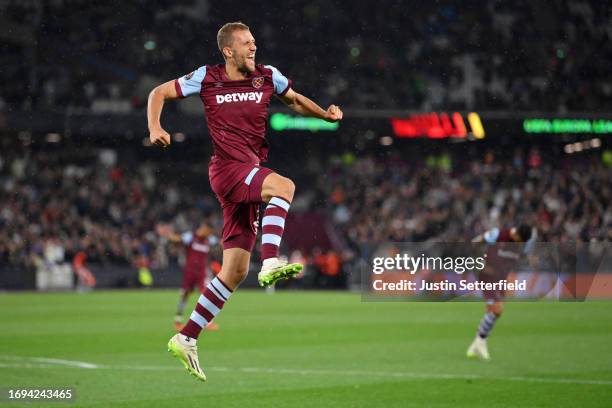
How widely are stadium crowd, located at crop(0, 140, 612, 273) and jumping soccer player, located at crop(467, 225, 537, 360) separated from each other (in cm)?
1892

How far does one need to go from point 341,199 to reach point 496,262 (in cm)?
2770

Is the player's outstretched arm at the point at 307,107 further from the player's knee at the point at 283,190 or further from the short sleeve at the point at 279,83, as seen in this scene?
the player's knee at the point at 283,190

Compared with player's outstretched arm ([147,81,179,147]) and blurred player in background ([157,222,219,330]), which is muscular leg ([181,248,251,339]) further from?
blurred player in background ([157,222,219,330])

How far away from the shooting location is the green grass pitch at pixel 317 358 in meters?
11.2

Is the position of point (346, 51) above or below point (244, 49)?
above

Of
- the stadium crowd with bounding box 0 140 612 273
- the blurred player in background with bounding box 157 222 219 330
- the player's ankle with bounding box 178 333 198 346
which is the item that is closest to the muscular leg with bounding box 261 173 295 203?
the player's ankle with bounding box 178 333 198 346

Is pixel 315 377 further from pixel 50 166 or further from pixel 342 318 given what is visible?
pixel 50 166

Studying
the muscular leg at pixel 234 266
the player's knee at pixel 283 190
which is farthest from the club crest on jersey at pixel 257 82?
the muscular leg at pixel 234 266

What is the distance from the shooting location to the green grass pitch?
11.2 metres

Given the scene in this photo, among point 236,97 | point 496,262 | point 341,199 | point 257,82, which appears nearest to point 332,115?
point 257,82

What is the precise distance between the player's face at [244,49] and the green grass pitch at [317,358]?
13.1ft

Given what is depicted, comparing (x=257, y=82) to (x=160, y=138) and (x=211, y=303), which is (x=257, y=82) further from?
(x=211, y=303)

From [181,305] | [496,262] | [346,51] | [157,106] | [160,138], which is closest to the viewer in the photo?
[160,138]

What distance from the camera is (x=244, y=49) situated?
26.1 feet
